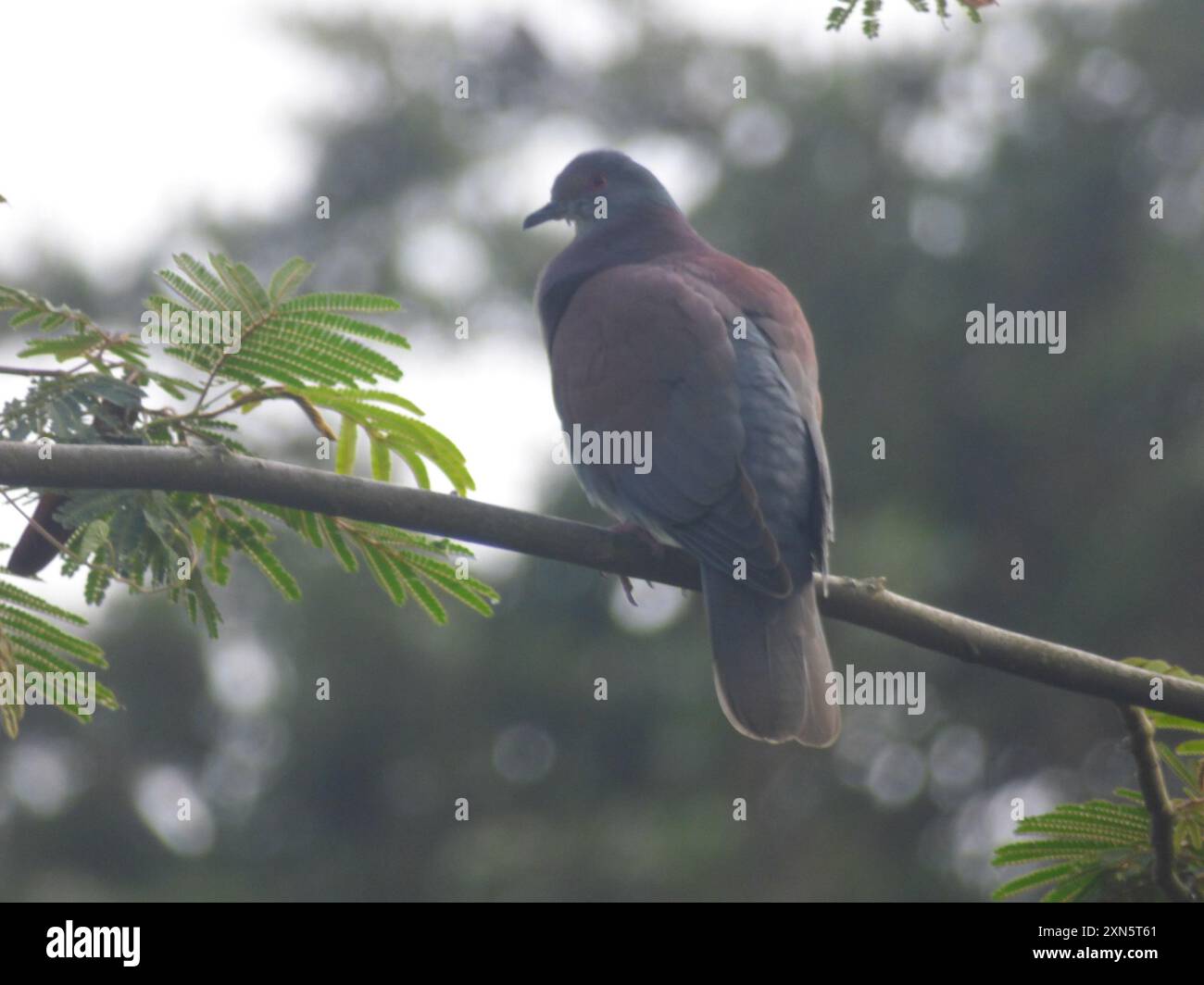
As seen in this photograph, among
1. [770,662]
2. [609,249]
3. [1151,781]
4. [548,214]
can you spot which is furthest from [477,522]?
[548,214]

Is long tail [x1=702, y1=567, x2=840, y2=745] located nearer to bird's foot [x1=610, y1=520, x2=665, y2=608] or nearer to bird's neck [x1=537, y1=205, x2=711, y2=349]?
bird's foot [x1=610, y1=520, x2=665, y2=608]

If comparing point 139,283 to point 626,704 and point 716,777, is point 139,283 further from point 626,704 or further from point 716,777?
point 716,777

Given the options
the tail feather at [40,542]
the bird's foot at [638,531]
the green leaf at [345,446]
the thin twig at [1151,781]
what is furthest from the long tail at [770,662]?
the tail feather at [40,542]

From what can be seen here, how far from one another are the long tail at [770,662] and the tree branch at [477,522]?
71 cm

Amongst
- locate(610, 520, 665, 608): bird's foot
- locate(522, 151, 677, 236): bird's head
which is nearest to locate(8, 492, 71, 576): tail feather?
locate(610, 520, 665, 608): bird's foot

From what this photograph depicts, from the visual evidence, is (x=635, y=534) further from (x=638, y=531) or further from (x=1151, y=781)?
(x=1151, y=781)

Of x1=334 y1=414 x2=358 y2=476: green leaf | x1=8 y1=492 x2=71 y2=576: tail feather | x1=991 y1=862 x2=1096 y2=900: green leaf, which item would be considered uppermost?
x1=334 y1=414 x2=358 y2=476: green leaf

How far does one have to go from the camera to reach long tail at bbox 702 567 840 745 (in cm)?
407

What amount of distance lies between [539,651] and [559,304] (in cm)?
966

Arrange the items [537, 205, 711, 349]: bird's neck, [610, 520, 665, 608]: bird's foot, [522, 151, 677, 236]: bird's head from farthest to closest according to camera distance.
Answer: [522, 151, 677, 236]: bird's head < [537, 205, 711, 349]: bird's neck < [610, 520, 665, 608]: bird's foot

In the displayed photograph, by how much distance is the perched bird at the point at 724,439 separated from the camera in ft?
13.5

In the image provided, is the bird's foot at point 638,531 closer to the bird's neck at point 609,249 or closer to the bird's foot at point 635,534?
the bird's foot at point 635,534

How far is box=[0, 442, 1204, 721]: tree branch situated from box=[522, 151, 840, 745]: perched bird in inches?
28.5
